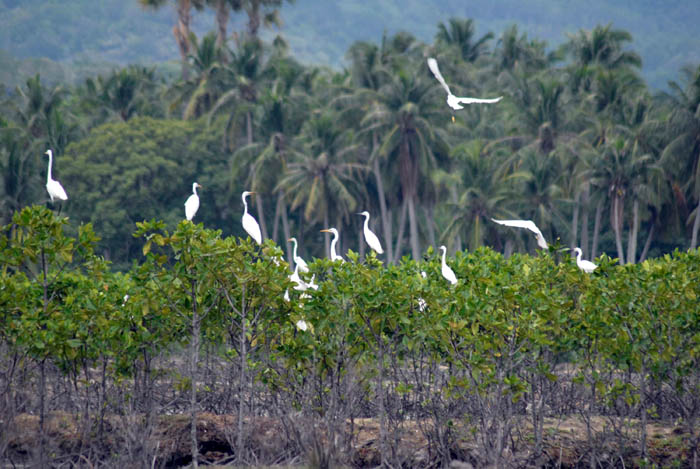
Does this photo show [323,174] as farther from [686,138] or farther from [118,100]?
[686,138]

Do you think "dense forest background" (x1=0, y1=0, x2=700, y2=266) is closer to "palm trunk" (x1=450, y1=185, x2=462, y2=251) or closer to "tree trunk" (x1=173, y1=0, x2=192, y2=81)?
"tree trunk" (x1=173, y1=0, x2=192, y2=81)

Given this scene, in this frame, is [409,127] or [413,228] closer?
[413,228]

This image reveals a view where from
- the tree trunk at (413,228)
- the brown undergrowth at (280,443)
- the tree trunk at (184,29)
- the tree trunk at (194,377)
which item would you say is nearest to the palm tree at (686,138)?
the tree trunk at (413,228)

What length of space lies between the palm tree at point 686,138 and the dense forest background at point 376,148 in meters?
0.07

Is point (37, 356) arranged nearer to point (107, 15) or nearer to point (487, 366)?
point (487, 366)

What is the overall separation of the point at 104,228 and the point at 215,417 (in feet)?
75.7

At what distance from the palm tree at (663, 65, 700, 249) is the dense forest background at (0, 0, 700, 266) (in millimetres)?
72

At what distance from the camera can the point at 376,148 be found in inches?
1398

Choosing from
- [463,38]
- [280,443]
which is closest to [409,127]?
[463,38]

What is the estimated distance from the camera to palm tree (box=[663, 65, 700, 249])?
3228 cm

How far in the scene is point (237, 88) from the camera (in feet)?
125

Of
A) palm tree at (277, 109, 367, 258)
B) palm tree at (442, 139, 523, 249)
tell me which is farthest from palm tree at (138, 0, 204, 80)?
palm tree at (442, 139, 523, 249)

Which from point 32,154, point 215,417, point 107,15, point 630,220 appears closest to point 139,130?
point 32,154

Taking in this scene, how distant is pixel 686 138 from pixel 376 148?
498 inches
